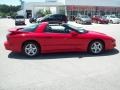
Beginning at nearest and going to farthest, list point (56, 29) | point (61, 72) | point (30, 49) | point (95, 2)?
point (61, 72)
point (30, 49)
point (56, 29)
point (95, 2)

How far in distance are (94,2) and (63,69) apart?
5499 centimetres

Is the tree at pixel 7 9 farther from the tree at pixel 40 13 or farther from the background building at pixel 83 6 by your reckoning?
the background building at pixel 83 6

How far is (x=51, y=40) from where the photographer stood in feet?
33.8

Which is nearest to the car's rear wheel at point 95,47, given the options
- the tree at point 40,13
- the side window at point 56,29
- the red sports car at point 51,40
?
the red sports car at point 51,40

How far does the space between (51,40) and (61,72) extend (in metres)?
2.71

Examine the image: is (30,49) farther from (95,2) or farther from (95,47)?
(95,2)

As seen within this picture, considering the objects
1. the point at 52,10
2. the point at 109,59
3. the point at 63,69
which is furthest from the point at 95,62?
the point at 52,10

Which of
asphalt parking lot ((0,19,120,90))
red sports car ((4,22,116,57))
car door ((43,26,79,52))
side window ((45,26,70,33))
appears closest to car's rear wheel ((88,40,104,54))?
red sports car ((4,22,116,57))

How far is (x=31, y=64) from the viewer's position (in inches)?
357

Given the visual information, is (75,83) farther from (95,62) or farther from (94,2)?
(94,2)

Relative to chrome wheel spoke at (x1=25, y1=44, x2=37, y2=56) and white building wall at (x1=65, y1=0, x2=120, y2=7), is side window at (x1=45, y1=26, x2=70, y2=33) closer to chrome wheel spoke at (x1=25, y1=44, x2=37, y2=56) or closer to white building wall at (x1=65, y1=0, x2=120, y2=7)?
chrome wheel spoke at (x1=25, y1=44, x2=37, y2=56)

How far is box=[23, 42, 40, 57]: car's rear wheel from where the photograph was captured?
404 inches

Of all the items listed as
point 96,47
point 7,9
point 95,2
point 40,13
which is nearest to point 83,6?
point 95,2

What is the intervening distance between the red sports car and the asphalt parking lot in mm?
298
